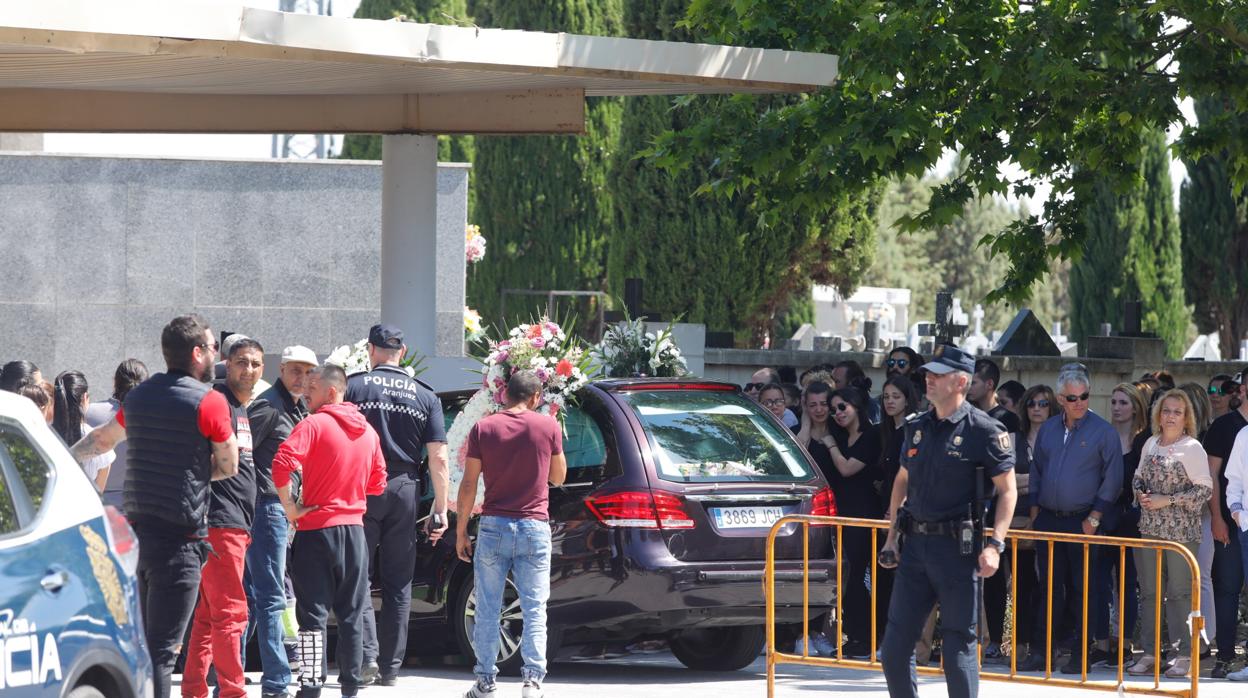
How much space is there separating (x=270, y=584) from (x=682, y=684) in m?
2.70

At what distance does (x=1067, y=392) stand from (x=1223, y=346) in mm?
27936

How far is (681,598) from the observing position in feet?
33.4

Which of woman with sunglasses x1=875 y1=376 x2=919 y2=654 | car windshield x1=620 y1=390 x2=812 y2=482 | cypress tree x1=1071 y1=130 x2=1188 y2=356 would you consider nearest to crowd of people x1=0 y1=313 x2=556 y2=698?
car windshield x1=620 y1=390 x2=812 y2=482

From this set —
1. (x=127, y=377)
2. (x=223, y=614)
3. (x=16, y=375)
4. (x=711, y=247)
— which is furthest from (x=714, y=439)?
(x=711, y=247)

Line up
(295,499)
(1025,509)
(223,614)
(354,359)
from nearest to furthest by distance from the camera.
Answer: (223,614) < (295,499) < (354,359) < (1025,509)

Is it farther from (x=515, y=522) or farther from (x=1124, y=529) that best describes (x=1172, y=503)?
(x=515, y=522)

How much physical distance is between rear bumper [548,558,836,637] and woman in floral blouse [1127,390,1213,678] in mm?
2323

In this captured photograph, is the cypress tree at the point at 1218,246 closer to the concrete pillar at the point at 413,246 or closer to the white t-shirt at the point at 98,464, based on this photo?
the concrete pillar at the point at 413,246

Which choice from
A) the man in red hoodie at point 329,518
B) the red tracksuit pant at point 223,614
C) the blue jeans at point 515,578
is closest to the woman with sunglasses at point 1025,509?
the blue jeans at point 515,578

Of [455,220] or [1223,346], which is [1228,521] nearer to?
[455,220]

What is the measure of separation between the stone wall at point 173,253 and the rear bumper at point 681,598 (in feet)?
33.4

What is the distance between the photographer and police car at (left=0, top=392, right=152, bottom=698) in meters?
5.80

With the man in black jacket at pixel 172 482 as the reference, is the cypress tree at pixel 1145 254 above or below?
above

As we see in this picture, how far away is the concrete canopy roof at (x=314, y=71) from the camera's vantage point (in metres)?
10.1
